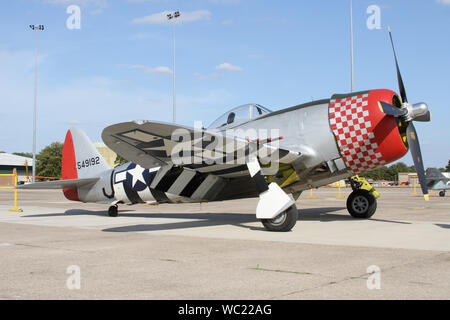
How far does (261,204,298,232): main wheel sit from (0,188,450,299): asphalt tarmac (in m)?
0.27

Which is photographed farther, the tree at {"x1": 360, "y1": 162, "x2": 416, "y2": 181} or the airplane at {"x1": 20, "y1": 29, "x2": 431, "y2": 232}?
the tree at {"x1": 360, "y1": 162, "x2": 416, "y2": 181}

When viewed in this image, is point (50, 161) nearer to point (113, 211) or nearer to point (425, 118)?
point (113, 211)

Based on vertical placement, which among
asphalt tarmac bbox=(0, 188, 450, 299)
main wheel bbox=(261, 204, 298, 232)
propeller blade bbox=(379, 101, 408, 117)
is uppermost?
propeller blade bbox=(379, 101, 408, 117)

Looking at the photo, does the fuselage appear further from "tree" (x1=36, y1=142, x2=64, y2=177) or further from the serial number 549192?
"tree" (x1=36, y1=142, x2=64, y2=177)

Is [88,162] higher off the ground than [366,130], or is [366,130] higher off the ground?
[366,130]

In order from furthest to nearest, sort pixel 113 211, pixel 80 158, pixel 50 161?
1. pixel 50 161
2. pixel 80 158
3. pixel 113 211

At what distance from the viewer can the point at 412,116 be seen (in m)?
8.95

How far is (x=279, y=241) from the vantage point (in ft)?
23.3

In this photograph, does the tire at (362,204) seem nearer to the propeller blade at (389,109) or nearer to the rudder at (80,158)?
the propeller blade at (389,109)

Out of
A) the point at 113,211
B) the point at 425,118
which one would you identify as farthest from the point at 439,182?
the point at 113,211

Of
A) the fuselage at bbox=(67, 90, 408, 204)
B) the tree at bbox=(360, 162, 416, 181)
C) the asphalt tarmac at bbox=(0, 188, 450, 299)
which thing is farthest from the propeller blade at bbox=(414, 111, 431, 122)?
the tree at bbox=(360, 162, 416, 181)

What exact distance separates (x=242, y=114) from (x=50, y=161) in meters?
83.8

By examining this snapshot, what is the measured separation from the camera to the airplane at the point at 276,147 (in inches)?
324

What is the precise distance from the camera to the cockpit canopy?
1022cm
